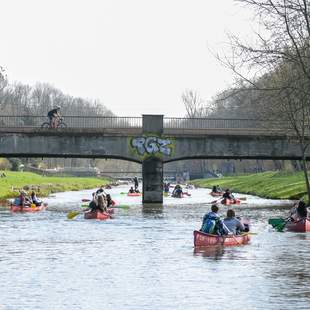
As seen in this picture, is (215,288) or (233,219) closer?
(215,288)

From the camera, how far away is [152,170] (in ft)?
250

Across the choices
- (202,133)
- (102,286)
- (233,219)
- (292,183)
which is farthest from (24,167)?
(102,286)

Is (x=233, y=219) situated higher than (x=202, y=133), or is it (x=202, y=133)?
(x=202, y=133)

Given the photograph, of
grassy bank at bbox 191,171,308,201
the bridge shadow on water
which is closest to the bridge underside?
the bridge shadow on water

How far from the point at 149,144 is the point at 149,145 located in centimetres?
8

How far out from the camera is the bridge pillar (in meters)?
75.8

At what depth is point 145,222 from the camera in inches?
2078

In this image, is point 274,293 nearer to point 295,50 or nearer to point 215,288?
point 215,288

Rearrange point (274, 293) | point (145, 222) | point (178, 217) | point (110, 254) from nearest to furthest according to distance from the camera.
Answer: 1. point (274, 293)
2. point (110, 254)
3. point (145, 222)
4. point (178, 217)

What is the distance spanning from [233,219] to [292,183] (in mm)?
58641

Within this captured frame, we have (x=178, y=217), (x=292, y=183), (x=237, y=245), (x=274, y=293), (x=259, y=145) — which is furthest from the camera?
(x=292, y=183)

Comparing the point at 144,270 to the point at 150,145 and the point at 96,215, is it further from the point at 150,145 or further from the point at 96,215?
the point at 150,145

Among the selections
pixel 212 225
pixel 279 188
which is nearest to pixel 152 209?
pixel 212 225

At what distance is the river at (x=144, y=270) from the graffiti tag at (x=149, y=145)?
26476mm
